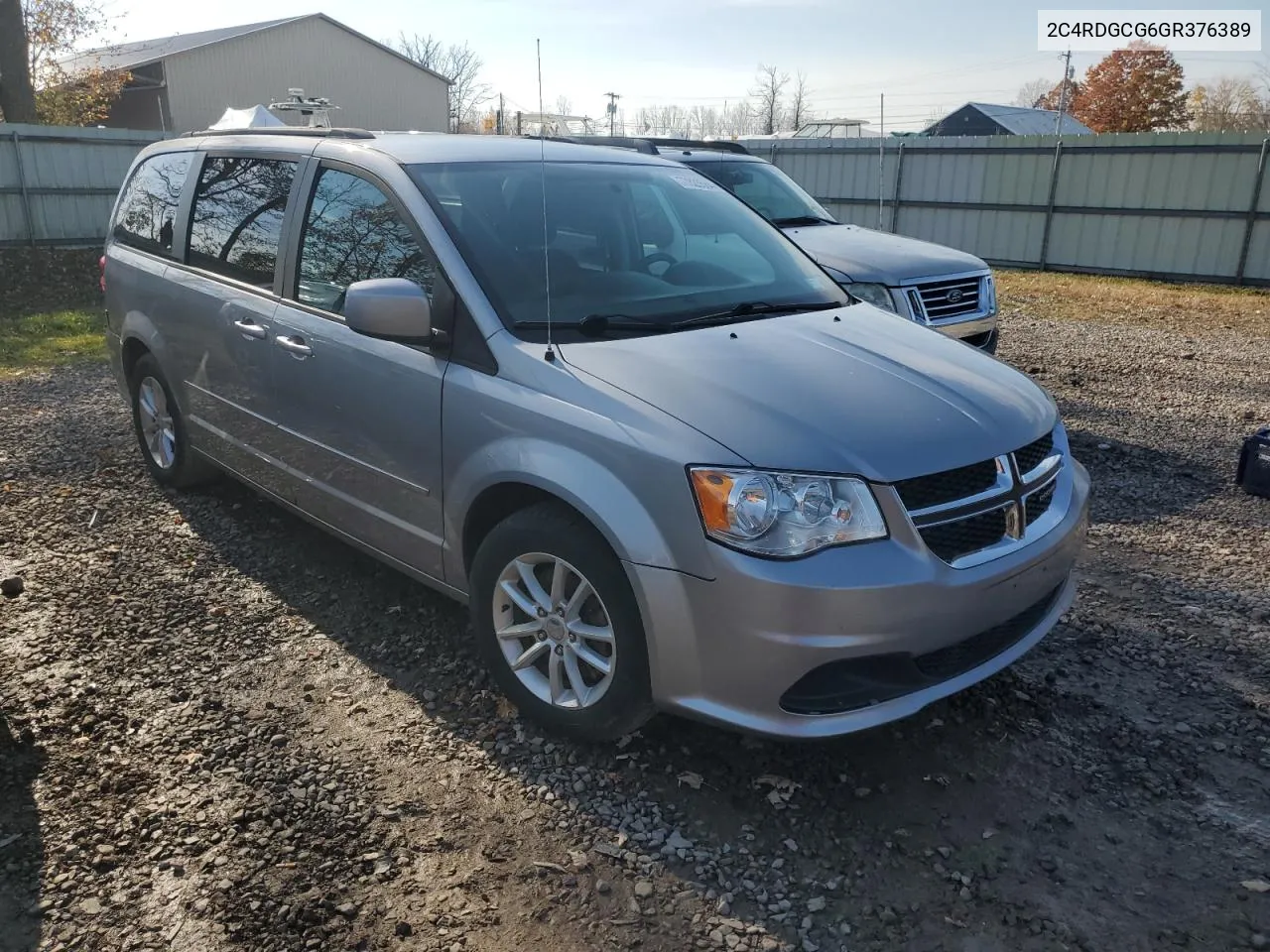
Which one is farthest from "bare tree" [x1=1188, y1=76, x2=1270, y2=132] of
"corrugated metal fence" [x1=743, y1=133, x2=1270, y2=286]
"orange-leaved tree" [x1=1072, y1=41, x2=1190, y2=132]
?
"corrugated metal fence" [x1=743, y1=133, x2=1270, y2=286]

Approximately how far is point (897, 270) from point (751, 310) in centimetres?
366

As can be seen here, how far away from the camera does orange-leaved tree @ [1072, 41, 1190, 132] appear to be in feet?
131

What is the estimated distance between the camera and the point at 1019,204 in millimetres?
16656

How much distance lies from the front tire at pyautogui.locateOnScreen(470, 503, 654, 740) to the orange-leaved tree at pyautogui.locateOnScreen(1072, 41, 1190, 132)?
43.7 metres

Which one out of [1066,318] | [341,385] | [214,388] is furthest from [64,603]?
[1066,318]

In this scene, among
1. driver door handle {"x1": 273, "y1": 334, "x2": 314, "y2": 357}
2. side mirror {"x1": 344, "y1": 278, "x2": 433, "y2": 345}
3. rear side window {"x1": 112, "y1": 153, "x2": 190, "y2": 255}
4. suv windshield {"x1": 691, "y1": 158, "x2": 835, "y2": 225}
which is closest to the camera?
side mirror {"x1": 344, "y1": 278, "x2": 433, "y2": 345}

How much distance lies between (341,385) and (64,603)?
168 cm

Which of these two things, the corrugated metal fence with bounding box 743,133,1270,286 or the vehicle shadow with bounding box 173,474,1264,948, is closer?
the vehicle shadow with bounding box 173,474,1264,948

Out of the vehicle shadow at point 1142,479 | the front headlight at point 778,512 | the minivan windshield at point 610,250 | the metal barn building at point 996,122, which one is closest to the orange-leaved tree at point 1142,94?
the metal barn building at point 996,122

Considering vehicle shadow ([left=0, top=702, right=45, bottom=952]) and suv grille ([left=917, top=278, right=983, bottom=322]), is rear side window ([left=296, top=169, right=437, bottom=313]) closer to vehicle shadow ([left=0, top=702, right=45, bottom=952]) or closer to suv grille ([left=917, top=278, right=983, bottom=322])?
vehicle shadow ([left=0, top=702, right=45, bottom=952])

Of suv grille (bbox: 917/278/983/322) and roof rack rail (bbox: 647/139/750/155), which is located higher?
roof rack rail (bbox: 647/139/750/155)

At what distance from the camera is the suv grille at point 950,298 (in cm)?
687

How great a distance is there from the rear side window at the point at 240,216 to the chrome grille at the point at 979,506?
114 inches

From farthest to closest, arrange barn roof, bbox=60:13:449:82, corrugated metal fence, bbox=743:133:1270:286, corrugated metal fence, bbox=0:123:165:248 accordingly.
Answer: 1. barn roof, bbox=60:13:449:82
2. corrugated metal fence, bbox=743:133:1270:286
3. corrugated metal fence, bbox=0:123:165:248
